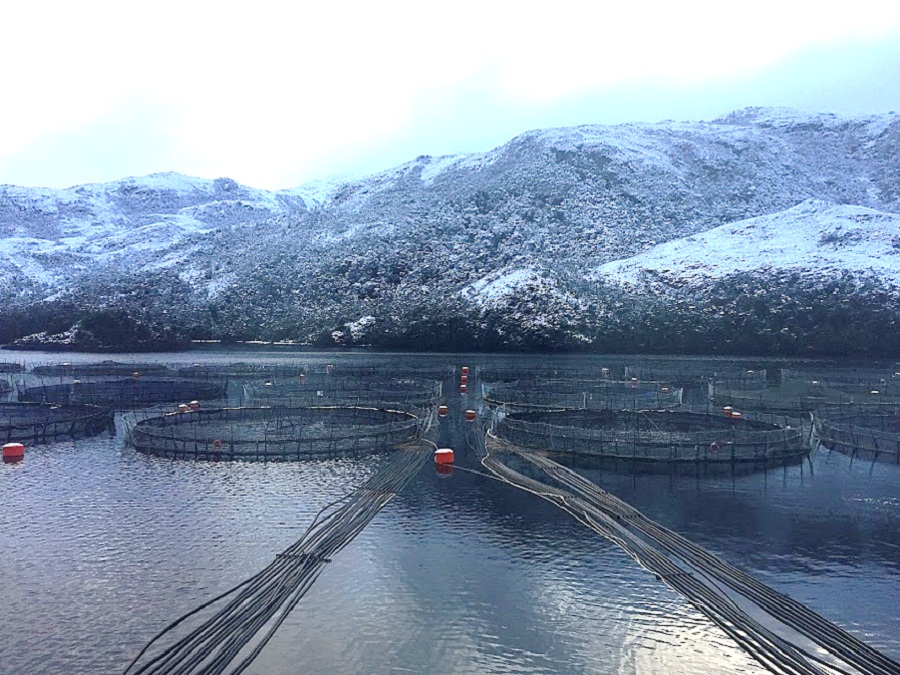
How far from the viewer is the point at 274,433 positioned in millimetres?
52656

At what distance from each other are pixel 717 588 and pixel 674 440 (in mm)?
22204

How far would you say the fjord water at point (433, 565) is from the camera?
866 inches

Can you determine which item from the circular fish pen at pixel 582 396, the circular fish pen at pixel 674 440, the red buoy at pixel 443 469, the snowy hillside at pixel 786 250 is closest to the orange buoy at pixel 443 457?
the red buoy at pixel 443 469

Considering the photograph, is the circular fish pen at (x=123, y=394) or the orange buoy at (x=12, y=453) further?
the circular fish pen at (x=123, y=394)

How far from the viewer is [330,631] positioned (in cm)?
2303

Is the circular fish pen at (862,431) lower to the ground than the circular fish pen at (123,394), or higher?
lower

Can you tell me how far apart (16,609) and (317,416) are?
35996 mm

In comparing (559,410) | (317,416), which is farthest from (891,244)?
(317,416)

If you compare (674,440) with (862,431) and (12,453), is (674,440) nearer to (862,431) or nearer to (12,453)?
(862,431)

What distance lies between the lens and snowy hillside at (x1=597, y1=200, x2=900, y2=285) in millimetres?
160250

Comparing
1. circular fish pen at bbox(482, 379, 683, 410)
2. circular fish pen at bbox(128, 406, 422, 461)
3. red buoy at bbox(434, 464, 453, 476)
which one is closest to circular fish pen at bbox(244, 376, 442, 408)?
circular fish pen at bbox(128, 406, 422, 461)

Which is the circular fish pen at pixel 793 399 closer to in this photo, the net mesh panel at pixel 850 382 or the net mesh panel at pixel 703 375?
the net mesh panel at pixel 850 382

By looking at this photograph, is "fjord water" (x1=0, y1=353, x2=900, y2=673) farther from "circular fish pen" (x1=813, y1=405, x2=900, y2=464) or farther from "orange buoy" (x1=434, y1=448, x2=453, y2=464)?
"circular fish pen" (x1=813, y1=405, x2=900, y2=464)

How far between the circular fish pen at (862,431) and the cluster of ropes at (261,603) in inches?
1291
